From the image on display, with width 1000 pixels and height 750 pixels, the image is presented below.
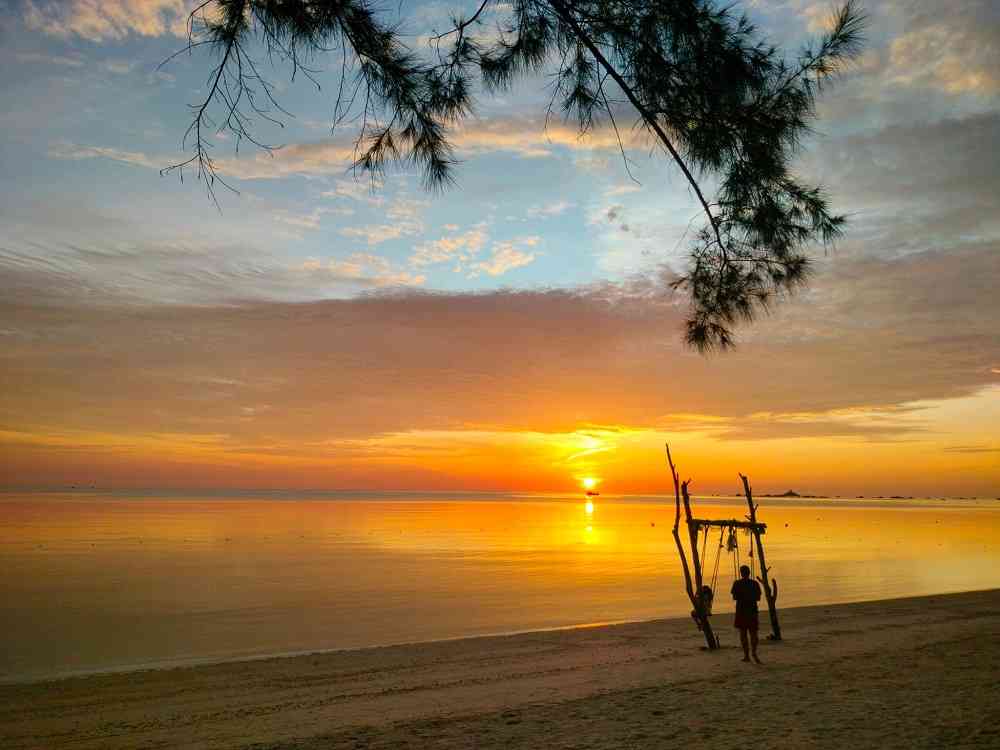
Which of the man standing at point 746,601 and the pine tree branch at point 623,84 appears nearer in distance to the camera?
the pine tree branch at point 623,84

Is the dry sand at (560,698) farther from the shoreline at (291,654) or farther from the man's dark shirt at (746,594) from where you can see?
the man's dark shirt at (746,594)

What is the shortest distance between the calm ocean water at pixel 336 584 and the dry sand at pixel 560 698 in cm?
316

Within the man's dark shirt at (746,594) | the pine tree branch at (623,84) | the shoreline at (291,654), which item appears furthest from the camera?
the shoreline at (291,654)

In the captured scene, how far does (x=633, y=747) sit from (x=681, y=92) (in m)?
6.61

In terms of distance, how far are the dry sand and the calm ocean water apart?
3164 mm

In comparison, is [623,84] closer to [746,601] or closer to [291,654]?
[746,601]

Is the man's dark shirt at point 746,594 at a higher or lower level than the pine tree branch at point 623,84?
lower

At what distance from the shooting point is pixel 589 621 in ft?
69.8

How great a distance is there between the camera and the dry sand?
8328 millimetres

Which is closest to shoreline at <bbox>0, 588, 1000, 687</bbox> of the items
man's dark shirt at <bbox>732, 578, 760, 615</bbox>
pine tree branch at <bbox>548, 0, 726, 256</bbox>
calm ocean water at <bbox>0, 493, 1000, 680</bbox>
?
calm ocean water at <bbox>0, 493, 1000, 680</bbox>

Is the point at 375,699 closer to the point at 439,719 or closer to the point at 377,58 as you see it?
the point at 439,719

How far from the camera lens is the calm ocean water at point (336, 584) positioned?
18219 millimetres

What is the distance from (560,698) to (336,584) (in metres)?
18.7

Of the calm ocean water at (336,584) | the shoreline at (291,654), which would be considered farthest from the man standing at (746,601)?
the calm ocean water at (336,584)
